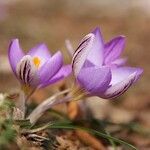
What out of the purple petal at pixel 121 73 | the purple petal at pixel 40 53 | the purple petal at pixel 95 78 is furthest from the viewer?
the purple petal at pixel 40 53

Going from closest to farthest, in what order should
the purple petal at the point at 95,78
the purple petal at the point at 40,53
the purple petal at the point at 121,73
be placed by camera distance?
the purple petal at the point at 95,78 < the purple petal at the point at 121,73 < the purple petal at the point at 40,53

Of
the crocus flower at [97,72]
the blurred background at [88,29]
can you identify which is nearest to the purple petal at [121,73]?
the crocus flower at [97,72]

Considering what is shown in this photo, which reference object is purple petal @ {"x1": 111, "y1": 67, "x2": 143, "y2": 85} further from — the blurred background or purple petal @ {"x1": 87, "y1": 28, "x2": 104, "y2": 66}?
the blurred background

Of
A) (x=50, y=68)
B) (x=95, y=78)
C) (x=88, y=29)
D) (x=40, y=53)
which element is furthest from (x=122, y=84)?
(x=88, y=29)

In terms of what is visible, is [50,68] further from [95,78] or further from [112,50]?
[112,50]

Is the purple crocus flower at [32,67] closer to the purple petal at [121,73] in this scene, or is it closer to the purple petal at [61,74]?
the purple petal at [61,74]
